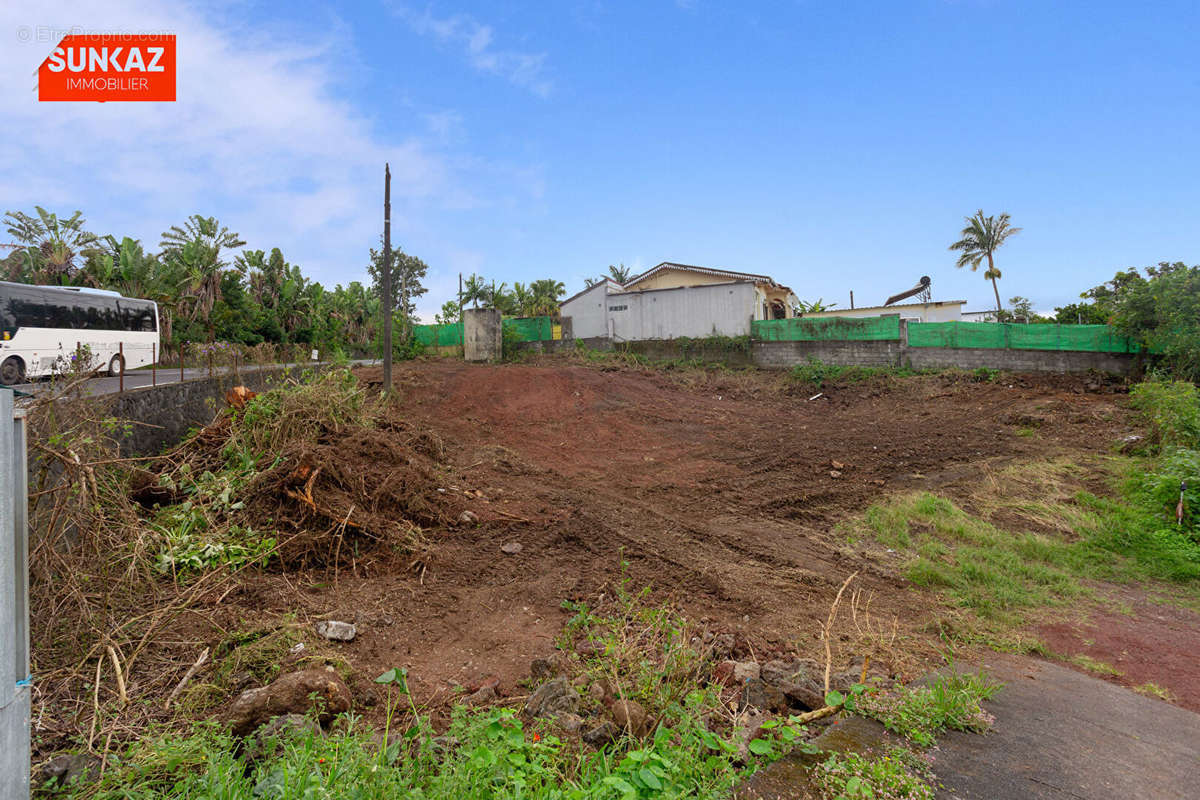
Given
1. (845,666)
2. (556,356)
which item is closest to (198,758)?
(845,666)

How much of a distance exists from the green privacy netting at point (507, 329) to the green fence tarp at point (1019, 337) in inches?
567

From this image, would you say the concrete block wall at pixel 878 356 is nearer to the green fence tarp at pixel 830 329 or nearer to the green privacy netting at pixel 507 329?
the green fence tarp at pixel 830 329

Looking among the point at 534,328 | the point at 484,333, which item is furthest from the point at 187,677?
the point at 534,328

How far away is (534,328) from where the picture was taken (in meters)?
26.0

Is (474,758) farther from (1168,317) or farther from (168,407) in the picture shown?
(1168,317)

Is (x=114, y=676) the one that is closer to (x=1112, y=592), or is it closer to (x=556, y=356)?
(x=1112, y=592)

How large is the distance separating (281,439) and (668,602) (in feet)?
15.5

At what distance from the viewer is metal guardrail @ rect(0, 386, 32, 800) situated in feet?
4.92

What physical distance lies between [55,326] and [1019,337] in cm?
2494

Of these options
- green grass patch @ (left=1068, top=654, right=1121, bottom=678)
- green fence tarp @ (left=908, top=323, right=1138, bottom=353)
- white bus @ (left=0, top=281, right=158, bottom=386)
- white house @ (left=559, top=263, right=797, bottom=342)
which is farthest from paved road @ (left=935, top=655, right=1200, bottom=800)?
white house @ (left=559, top=263, right=797, bottom=342)

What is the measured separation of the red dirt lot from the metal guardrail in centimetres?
204

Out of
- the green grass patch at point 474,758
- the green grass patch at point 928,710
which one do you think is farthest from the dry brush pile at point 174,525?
the green grass patch at point 928,710

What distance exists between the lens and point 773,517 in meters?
7.28

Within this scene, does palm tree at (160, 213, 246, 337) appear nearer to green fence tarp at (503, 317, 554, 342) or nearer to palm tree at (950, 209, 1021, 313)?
green fence tarp at (503, 317, 554, 342)
